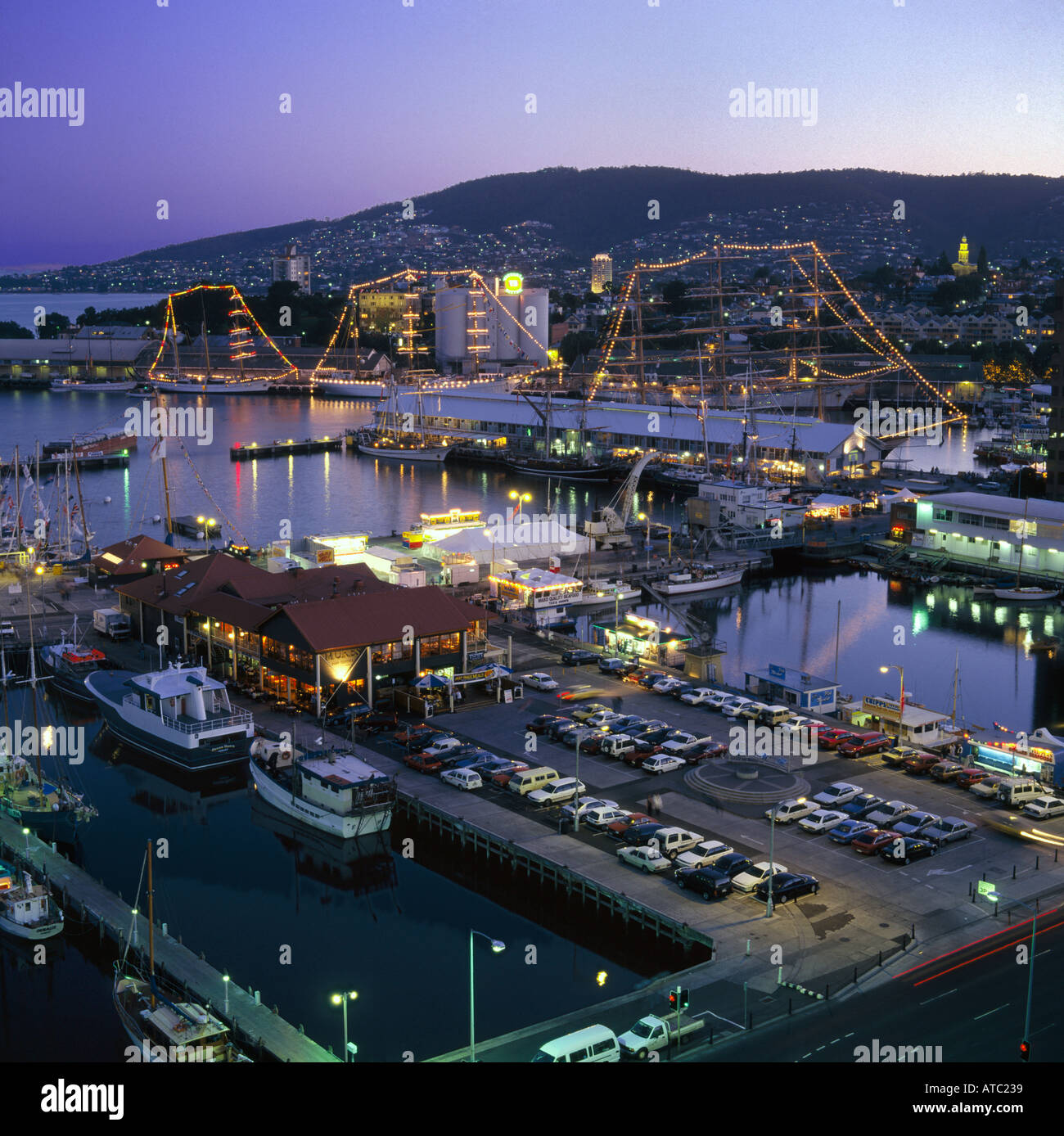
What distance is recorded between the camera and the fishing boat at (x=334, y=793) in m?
13.1

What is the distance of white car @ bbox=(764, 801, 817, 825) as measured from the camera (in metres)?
13.0

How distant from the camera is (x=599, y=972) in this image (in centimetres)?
1059

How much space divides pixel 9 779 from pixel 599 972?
680cm

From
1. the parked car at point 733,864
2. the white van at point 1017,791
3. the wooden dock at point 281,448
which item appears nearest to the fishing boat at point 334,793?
the parked car at point 733,864

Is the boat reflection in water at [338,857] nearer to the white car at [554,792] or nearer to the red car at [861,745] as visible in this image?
the white car at [554,792]

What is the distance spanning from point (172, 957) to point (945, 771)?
826cm

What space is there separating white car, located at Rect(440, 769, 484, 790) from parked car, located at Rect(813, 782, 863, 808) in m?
3.46

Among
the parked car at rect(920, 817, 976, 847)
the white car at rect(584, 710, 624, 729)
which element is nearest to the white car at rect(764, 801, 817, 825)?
the parked car at rect(920, 817, 976, 847)

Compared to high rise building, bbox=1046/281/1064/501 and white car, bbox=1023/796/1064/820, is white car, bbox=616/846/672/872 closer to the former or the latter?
white car, bbox=1023/796/1064/820

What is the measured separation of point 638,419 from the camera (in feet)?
138

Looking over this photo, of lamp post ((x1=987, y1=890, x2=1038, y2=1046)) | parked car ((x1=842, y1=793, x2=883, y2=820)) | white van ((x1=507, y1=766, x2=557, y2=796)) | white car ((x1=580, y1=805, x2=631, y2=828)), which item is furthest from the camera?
white van ((x1=507, y1=766, x2=557, y2=796))
